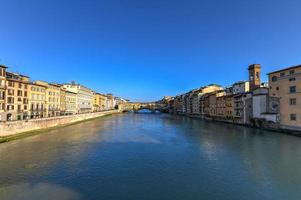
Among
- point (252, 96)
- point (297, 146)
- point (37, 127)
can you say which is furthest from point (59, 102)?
point (297, 146)

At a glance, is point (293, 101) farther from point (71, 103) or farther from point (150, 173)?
point (71, 103)

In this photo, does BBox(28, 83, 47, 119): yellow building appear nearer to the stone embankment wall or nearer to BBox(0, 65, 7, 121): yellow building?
the stone embankment wall

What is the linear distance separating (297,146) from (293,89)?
14.8 m

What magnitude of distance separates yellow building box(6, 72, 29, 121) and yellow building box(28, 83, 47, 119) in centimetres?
157

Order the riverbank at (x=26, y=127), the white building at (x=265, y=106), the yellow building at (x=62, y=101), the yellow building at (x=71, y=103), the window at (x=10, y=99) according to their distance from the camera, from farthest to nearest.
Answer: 1. the yellow building at (x=71, y=103)
2. the yellow building at (x=62, y=101)
3. the white building at (x=265, y=106)
4. the window at (x=10, y=99)
5. the riverbank at (x=26, y=127)

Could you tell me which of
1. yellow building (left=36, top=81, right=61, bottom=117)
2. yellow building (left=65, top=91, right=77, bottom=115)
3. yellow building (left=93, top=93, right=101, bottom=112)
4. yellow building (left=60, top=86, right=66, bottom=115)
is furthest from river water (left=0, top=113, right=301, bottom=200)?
yellow building (left=93, top=93, right=101, bottom=112)

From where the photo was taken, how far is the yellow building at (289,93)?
3494 cm

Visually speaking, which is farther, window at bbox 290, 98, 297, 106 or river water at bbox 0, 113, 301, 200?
window at bbox 290, 98, 297, 106

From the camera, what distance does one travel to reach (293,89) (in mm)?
35875

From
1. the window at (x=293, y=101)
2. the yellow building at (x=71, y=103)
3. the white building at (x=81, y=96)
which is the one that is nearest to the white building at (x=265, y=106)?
the window at (x=293, y=101)

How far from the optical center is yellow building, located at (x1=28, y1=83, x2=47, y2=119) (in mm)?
45750

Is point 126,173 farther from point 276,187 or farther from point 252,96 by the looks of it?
point 252,96

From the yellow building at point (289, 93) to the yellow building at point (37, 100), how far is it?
181ft

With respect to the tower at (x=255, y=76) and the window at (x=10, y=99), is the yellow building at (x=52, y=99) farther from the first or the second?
the tower at (x=255, y=76)
